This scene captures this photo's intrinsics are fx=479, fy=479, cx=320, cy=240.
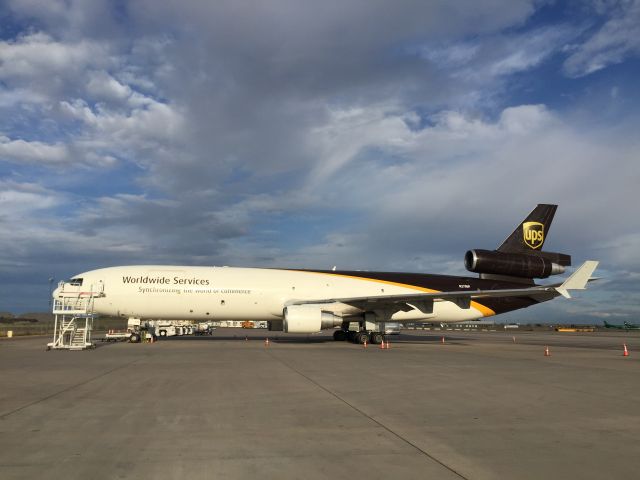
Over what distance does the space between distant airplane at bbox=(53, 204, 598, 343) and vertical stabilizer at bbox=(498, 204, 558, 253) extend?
0.19 ft

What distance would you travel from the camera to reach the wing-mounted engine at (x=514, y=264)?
29109 mm

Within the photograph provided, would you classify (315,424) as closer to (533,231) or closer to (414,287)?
(414,287)

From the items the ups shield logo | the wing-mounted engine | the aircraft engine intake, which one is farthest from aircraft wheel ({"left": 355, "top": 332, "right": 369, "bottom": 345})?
the ups shield logo

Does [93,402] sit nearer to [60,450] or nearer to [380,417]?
[60,450]

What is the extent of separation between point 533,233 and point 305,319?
16.1m

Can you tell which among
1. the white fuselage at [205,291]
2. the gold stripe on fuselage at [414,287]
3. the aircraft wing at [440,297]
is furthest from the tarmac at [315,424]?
the gold stripe on fuselage at [414,287]

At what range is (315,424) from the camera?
6.91 m

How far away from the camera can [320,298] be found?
89.3 feet

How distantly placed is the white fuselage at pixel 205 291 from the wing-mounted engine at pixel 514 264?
480 cm

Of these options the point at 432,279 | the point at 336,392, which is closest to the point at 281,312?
the point at 432,279

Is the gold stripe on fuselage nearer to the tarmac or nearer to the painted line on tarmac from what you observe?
the tarmac

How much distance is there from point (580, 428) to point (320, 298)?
818 inches

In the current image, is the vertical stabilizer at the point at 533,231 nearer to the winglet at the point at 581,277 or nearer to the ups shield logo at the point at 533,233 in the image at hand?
the ups shield logo at the point at 533,233

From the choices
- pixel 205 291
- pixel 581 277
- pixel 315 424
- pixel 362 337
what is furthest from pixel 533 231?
pixel 315 424
